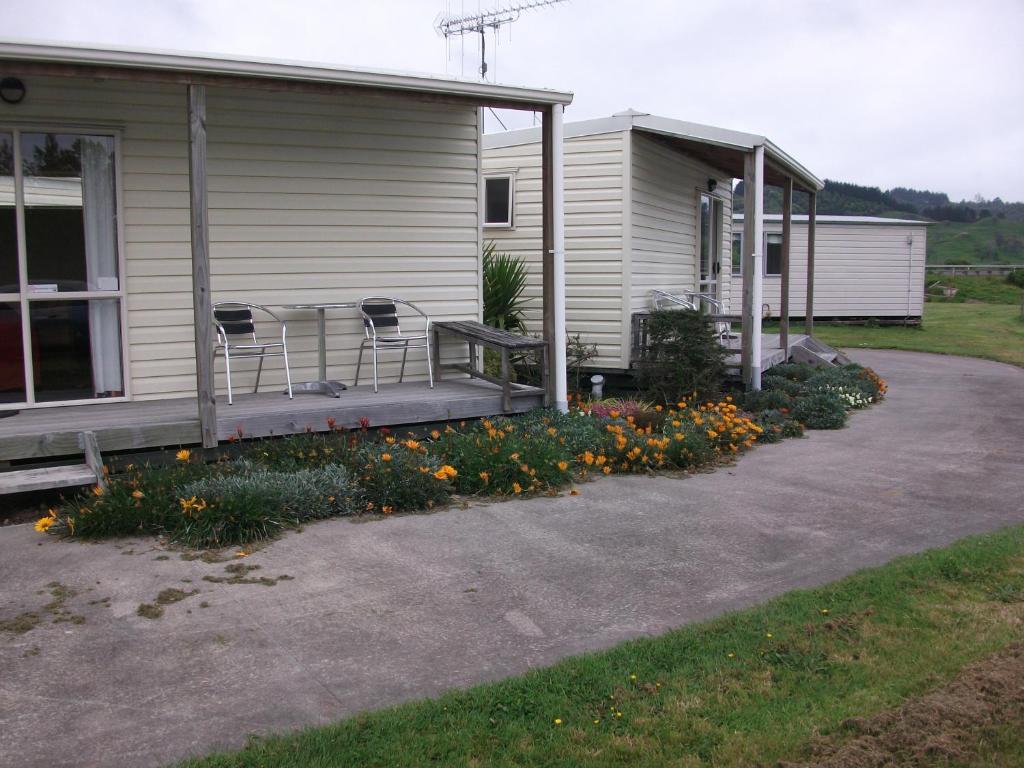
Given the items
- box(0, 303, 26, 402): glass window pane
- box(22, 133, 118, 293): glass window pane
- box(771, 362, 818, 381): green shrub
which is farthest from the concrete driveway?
box(771, 362, 818, 381): green shrub

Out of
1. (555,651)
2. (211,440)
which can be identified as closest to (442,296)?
(211,440)

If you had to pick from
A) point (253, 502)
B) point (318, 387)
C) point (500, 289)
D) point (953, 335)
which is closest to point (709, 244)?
point (500, 289)

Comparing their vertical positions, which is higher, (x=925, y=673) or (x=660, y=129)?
(x=660, y=129)

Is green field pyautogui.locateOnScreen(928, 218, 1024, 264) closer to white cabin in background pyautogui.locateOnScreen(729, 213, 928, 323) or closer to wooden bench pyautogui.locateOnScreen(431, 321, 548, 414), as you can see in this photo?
white cabin in background pyautogui.locateOnScreen(729, 213, 928, 323)

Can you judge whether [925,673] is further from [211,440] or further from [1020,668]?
[211,440]

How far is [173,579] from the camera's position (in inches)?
187

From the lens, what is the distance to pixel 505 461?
676cm

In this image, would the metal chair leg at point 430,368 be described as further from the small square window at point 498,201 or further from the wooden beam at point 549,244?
the small square window at point 498,201

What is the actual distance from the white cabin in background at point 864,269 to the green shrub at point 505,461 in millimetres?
18334

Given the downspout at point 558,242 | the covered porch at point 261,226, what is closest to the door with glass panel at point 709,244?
the covered porch at point 261,226

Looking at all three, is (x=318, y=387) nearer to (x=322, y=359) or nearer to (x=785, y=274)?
(x=322, y=359)

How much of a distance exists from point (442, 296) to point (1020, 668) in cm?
636

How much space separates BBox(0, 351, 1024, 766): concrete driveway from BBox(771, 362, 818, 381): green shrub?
4248 millimetres

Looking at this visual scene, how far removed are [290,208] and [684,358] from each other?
14.6 feet
